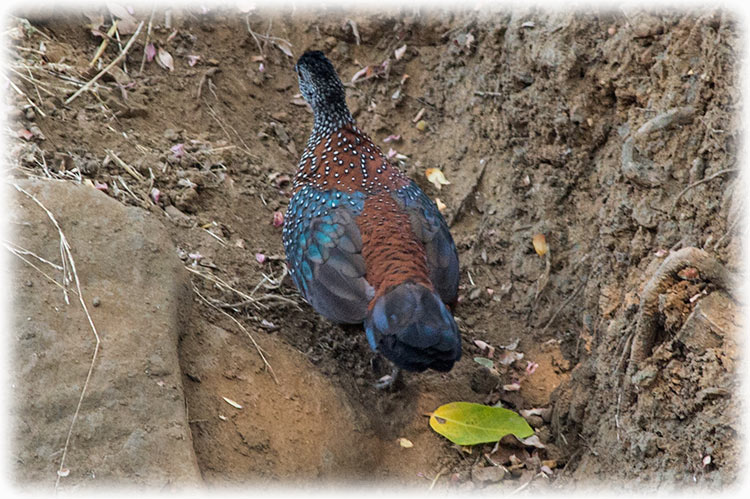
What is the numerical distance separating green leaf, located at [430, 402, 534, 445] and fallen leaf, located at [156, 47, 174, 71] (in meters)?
3.72

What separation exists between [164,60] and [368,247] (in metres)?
3.00

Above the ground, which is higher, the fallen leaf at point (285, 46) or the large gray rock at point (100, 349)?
the fallen leaf at point (285, 46)

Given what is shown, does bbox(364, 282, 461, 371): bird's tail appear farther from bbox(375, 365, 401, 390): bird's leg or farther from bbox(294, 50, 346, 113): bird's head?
bbox(294, 50, 346, 113): bird's head

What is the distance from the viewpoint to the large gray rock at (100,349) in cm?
359

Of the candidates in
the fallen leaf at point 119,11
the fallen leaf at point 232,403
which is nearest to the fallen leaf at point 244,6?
the fallen leaf at point 119,11

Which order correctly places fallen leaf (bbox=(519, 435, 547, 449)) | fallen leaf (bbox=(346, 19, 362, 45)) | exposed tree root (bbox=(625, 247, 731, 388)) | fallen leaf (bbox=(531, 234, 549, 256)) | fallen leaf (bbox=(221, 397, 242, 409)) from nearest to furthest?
exposed tree root (bbox=(625, 247, 731, 388)), fallen leaf (bbox=(221, 397, 242, 409)), fallen leaf (bbox=(519, 435, 547, 449)), fallen leaf (bbox=(531, 234, 549, 256)), fallen leaf (bbox=(346, 19, 362, 45))

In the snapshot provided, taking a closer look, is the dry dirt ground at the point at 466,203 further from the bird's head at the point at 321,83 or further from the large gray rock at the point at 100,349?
the bird's head at the point at 321,83

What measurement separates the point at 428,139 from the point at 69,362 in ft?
13.1

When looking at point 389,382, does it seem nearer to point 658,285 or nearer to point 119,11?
point 658,285

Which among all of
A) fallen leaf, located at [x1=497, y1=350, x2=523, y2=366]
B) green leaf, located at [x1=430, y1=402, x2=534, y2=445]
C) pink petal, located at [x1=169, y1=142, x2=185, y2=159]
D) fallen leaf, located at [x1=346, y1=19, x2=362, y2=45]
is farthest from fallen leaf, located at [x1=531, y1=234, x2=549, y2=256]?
fallen leaf, located at [x1=346, y1=19, x2=362, y2=45]

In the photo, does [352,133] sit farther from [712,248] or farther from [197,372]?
[712,248]

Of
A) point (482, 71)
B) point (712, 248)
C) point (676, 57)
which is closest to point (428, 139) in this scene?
point (482, 71)

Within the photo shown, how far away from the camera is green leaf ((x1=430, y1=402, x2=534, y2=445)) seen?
189 inches

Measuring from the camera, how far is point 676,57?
4.59m
